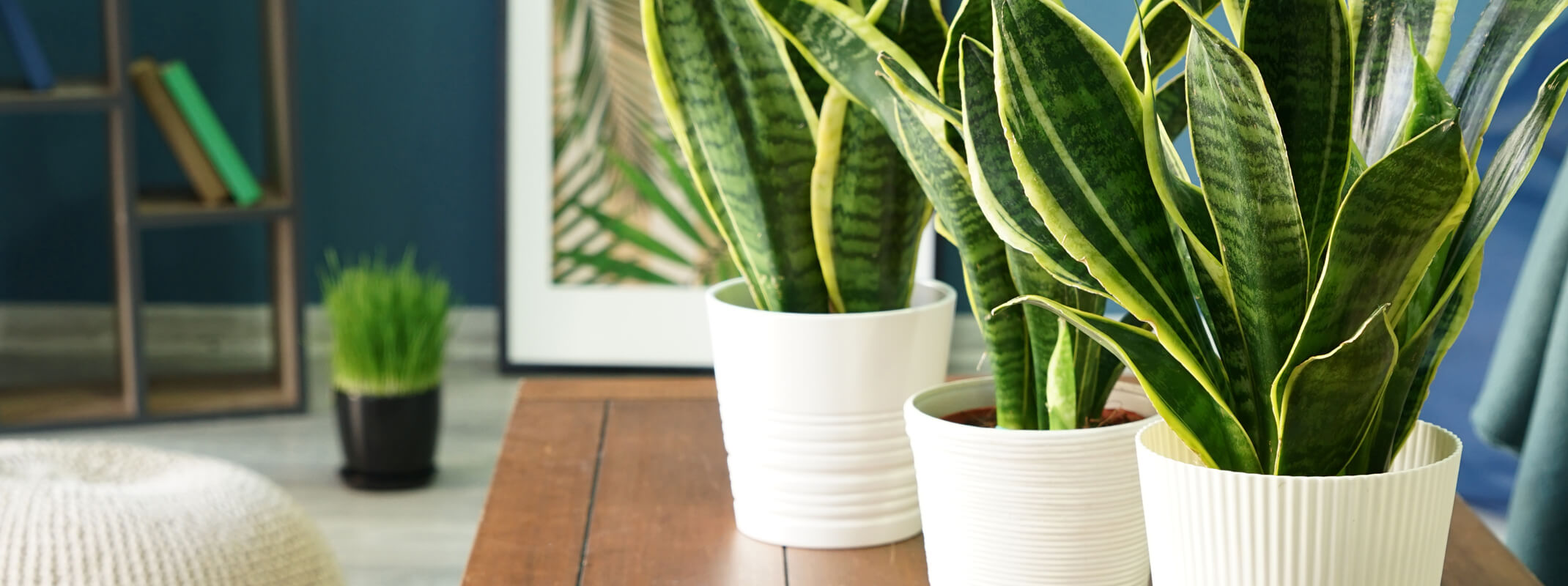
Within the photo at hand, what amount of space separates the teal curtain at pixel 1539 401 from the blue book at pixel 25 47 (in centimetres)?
205

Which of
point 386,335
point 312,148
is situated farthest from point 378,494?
point 312,148

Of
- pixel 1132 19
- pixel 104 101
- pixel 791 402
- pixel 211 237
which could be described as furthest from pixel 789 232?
pixel 211 237

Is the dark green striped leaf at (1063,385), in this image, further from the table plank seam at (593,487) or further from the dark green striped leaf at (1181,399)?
the table plank seam at (593,487)

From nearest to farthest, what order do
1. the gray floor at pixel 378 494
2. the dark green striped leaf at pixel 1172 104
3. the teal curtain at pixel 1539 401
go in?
the dark green striped leaf at pixel 1172 104 → the teal curtain at pixel 1539 401 → the gray floor at pixel 378 494

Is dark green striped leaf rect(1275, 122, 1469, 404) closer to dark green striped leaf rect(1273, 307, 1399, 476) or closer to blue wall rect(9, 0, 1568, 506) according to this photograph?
dark green striped leaf rect(1273, 307, 1399, 476)

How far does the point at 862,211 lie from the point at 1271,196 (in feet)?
0.88

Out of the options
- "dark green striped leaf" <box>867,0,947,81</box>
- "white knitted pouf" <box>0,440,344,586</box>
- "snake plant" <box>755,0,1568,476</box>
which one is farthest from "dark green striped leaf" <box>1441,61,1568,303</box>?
"white knitted pouf" <box>0,440,344,586</box>

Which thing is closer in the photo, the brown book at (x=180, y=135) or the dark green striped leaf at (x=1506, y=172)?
the dark green striped leaf at (x=1506, y=172)

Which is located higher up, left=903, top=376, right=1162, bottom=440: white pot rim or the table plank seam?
left=903, top=376, right=1162, bottom=440: white pot rim

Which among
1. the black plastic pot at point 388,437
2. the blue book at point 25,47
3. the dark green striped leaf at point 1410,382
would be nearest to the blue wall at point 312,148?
the blue book at point 25,47

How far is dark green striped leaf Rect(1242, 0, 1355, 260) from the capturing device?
44 centimetres

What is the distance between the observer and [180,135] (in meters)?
2.28

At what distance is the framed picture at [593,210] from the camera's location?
8.34 ft

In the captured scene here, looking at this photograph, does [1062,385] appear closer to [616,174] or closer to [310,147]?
[616,174]
